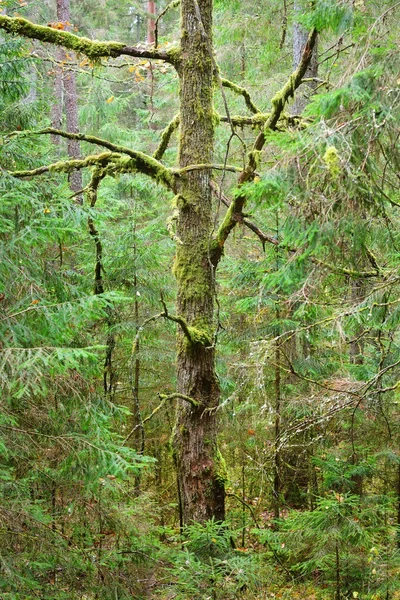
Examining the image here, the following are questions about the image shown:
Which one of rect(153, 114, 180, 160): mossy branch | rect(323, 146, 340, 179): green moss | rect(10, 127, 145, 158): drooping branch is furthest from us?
rect(153, 114, 180, 160): mossy branch

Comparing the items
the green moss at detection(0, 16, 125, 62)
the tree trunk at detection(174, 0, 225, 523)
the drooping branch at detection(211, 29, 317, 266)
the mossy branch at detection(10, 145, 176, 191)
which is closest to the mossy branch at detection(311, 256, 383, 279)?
the drooping branch at detection(211, 29, 317, 266)

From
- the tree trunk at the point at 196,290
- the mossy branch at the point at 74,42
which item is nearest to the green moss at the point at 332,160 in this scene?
the tree trunk at the point at 196,290

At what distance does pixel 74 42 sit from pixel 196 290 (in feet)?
8.71

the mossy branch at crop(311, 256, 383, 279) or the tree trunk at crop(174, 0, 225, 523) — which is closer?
the mossy branch at crop(311, 256, 383, 279)

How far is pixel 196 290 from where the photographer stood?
17.9ft

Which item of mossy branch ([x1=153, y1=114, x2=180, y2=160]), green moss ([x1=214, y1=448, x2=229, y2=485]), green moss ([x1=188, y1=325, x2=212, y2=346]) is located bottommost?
green moss ([x1=214, y1=448, x2=229, y2=485])

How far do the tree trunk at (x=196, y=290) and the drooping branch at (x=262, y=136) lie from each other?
195mm

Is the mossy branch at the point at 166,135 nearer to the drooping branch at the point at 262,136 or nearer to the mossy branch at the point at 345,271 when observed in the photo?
the drooping branch at the point at 262,136

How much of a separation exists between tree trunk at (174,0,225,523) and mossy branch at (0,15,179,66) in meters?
0.42

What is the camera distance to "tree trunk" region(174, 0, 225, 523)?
536 centimetres

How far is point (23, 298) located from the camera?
4.27 metres

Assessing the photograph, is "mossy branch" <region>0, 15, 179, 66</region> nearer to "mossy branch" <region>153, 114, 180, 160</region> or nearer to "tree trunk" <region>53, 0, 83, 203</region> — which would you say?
"mossy branch" <region>153, 114, 180, 160</region>

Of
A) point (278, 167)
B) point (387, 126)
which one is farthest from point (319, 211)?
point (387, 126)

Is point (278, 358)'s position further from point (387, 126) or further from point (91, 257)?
point (387, 126)
